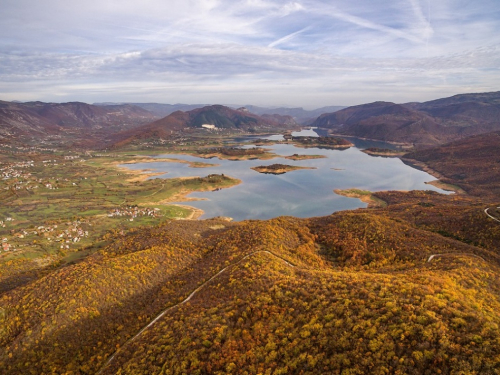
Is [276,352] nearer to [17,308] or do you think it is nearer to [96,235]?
[17,308]

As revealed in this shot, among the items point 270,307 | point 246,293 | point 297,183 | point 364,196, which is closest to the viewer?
point 270,307

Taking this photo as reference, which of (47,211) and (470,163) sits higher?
(470,163)

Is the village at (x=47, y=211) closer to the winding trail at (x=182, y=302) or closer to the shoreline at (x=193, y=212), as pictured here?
the shoreline at (x=193, y=212)

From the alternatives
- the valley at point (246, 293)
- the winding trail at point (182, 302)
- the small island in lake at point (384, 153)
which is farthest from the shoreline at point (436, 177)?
the winding trail at point (182, 302)

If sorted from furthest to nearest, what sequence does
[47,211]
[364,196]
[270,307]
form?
[364,196]
[47,211]
[270,307]

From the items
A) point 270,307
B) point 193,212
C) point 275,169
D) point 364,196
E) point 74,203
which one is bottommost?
point 193,212

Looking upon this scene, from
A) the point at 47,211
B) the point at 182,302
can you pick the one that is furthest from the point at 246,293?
the point at 47,211

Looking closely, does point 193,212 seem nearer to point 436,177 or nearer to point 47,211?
point 47,211

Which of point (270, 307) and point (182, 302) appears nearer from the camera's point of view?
point (270, 307)
